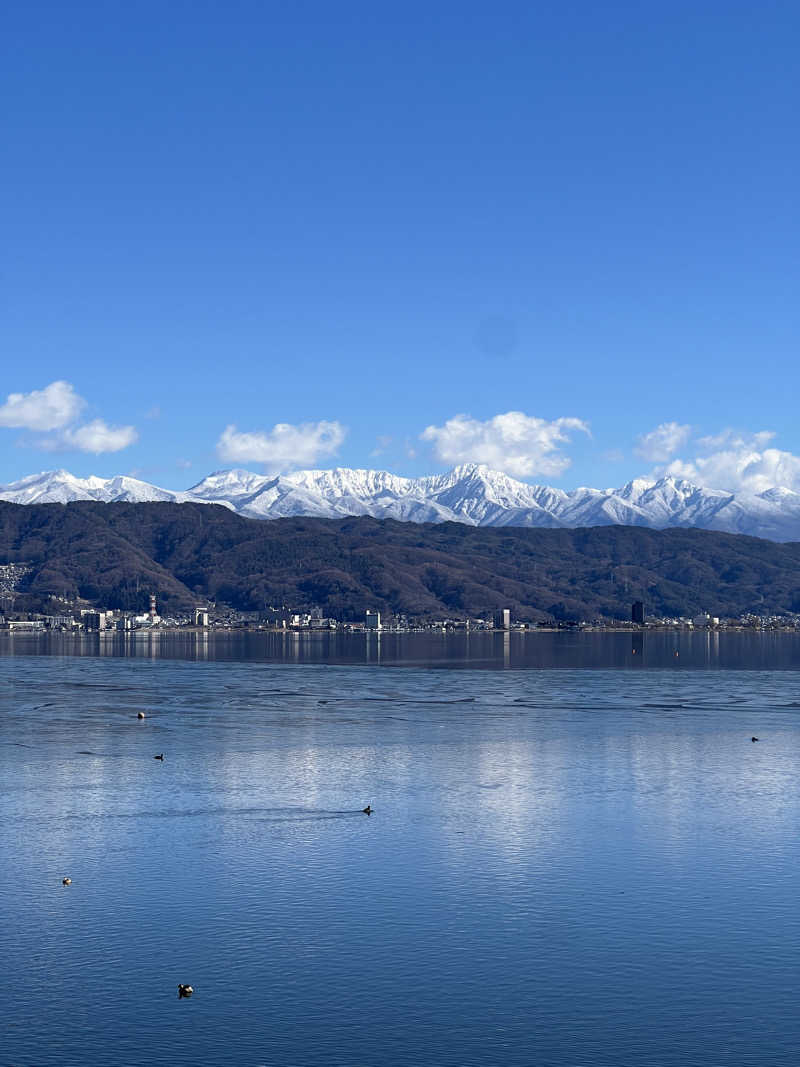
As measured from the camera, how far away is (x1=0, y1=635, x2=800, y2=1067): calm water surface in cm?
3050

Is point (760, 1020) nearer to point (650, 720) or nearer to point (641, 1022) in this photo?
point (641, 1022)

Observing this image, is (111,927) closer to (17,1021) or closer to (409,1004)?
(17,1021)

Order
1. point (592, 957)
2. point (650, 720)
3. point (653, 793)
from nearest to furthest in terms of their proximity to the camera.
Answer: point (592, 957) < point (653, 793) < point (650, 720)

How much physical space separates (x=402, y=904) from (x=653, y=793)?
1025 inches

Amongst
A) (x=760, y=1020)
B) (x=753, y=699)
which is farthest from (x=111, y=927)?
(x=753, y=699)

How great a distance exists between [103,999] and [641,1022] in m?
14.5

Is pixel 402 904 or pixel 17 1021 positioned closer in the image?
pixel 17 1021

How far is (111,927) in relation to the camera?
39219 mm

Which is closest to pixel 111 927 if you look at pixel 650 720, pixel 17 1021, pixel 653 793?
pixel 17 1021

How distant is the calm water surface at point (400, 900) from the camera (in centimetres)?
3050

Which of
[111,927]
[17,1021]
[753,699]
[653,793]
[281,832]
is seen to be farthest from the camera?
[753,699]

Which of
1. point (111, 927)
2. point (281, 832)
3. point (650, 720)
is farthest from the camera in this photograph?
point (650, 720)

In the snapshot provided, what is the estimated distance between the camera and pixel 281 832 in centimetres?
5275

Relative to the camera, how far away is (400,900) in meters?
42.7
